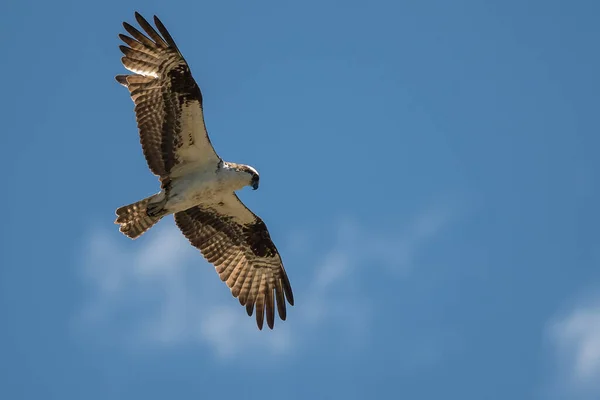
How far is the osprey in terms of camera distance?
52.2 feet

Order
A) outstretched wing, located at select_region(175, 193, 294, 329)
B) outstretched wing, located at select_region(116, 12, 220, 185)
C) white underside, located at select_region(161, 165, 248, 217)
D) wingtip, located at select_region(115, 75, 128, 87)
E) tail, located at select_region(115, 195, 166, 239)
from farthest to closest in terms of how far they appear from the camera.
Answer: outstretched wing, located at select_region(175, 193, 294, 329) < tail, located at select_region(115, 195, 166, 239) < white underside, located at select_region(161, 165, 248, 217) < wingtip, located at select_region(115, 75, 128, 87) < outstretched wing, located at select_region(116, 12, 220, 185)

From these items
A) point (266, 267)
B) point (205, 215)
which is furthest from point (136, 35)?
point (266, 267)

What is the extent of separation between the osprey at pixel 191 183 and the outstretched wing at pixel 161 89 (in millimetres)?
14

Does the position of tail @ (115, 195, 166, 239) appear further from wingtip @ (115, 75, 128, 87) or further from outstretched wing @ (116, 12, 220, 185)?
wingtip @ (115, 75, 128, 87)

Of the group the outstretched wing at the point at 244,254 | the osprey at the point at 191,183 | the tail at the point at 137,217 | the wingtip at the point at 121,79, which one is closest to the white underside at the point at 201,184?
the osprey at the point at 191,183

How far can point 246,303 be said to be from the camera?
1809 centimetres

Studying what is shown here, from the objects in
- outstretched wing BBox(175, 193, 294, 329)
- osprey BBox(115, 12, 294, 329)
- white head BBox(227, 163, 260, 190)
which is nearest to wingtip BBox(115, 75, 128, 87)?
osprey BBox(115, 12, 294, 329)

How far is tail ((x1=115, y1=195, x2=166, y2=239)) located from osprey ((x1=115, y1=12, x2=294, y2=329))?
0.05 feet

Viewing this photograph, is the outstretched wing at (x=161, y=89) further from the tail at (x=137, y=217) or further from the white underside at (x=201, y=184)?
the tail at (x=137, y=217)

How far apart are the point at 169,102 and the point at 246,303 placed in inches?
155

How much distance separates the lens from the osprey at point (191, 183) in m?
15.9

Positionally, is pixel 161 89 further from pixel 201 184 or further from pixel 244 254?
pixel 244 254

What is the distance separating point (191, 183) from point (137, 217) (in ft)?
3.31

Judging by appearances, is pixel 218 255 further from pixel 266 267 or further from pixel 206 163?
pixel 206 163
